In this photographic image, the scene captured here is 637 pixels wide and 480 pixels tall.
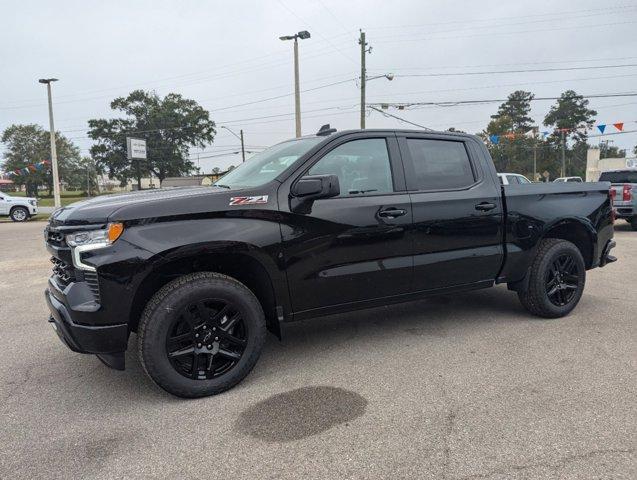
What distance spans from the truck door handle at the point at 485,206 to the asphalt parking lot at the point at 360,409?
46.0 inches

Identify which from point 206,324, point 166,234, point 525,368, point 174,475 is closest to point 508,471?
point 525,368

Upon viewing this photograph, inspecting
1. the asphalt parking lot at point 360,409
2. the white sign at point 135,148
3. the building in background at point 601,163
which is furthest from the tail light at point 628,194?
the building in background at point 601,163

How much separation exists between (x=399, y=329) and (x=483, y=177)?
5.42ft

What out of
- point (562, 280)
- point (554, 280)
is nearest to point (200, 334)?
point (554, 280)

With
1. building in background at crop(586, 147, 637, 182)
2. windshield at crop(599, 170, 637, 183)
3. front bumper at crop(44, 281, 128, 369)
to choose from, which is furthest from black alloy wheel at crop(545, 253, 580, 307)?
building in background at crop(586, 147, 637, 182)

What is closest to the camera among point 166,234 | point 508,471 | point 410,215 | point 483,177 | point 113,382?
point 508,471

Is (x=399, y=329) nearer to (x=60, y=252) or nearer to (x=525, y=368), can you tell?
(x=525, y=368)

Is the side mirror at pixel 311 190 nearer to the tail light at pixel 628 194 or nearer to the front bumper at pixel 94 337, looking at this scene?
the front bumper at pixel 94 337

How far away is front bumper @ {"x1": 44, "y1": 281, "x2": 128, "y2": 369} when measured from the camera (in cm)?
302

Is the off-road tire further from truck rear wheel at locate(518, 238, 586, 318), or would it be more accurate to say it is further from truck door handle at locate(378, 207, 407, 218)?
truck rear wheel at locate(518, 238, 586, 318)

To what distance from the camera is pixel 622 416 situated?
290 cm

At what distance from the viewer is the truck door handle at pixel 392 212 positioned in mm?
3816

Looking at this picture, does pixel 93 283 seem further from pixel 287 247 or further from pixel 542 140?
pixel 542 140

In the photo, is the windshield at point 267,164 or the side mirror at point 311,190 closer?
the side mirror at point 311,190
